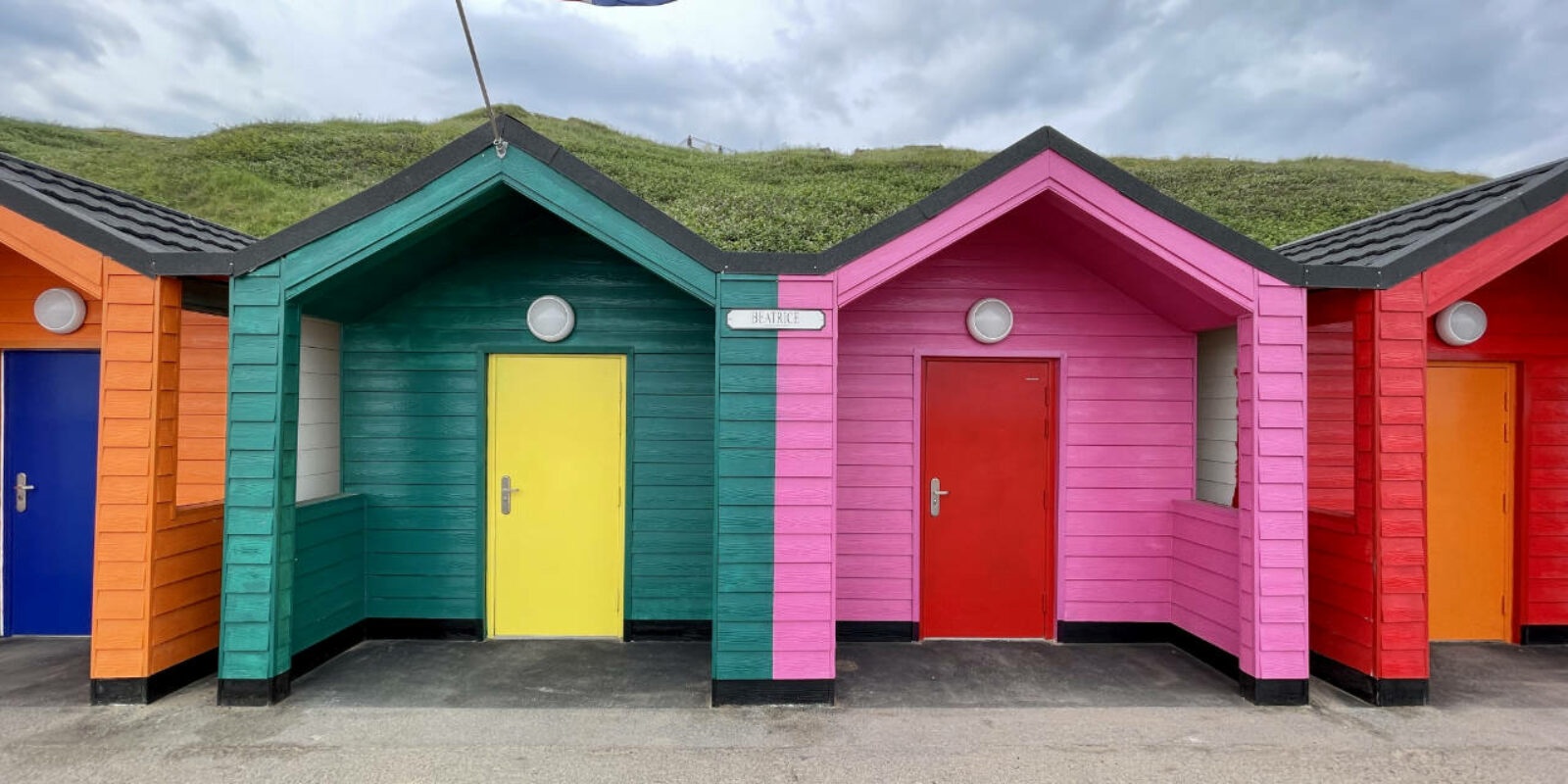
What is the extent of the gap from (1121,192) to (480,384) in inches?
169

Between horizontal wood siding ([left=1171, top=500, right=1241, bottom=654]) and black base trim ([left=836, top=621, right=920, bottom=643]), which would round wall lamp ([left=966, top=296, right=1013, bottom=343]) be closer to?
horizontal wood siding ([left=1171, top=500, right=1241, bottom=654])

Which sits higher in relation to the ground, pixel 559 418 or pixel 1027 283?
pixel 1027 283

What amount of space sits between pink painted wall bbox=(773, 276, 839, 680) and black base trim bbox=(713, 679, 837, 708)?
50 millimetres

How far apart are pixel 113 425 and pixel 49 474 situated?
6.11ft

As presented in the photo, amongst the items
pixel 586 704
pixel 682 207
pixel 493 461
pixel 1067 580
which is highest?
pixel 682 207

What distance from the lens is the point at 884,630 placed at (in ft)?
17.4

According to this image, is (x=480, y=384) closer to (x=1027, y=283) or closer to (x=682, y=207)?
(x=1027, y=283)

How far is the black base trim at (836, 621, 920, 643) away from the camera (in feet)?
17.4

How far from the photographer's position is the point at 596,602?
5324 mm

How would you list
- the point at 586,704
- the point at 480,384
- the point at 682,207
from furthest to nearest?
the point at 682,207, the point at 480,384, the point at 586,704

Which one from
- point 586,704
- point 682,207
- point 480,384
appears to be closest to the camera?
point 586,704

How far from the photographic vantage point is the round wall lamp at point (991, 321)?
5238 mm

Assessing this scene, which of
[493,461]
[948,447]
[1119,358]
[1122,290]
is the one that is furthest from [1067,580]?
Result: [493,461]

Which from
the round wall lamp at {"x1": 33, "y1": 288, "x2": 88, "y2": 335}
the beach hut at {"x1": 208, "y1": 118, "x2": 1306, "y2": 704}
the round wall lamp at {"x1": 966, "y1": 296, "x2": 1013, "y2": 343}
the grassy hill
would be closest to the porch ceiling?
the beach hut at {"x1": 208, "y1": 118, "x2": 1306, "y2": 704}
